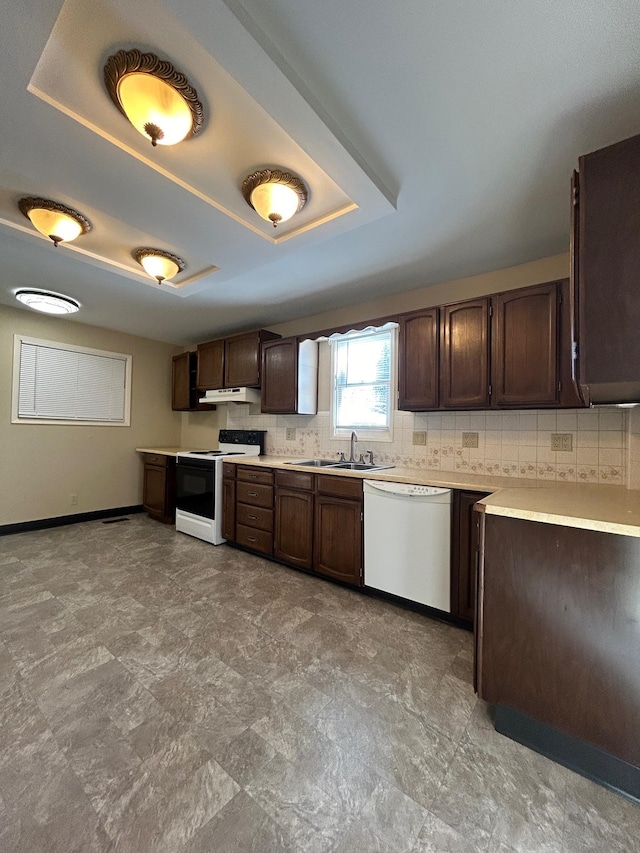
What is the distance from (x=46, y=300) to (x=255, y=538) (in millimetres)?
3012

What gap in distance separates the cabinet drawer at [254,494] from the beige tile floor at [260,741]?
0.98 metres

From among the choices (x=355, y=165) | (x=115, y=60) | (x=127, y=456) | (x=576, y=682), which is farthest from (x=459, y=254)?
(x=127, y=456)

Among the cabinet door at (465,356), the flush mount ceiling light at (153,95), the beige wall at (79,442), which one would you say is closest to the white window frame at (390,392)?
the cabinet door at (465,356)

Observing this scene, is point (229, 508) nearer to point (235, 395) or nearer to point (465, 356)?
point (235, 395)

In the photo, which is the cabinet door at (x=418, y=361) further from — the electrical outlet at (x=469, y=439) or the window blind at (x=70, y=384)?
the window blind at (x=70, y=384)

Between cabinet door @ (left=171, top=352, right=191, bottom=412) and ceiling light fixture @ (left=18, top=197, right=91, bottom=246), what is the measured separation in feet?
8.98

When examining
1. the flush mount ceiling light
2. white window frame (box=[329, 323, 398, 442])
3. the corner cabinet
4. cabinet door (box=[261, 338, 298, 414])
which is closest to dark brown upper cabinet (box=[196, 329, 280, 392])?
cabinet door (box=[261, 338, 298, 414])

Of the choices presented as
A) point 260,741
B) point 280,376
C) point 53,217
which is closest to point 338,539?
point 260,741

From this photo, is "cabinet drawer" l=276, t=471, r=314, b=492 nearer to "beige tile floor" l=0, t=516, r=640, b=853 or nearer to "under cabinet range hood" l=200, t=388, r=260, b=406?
"beige tile floor" l=0, t=516, r=640, b=853

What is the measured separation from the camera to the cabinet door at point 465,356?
2.37 m

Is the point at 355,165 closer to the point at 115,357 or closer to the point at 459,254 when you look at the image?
the point at 459,254

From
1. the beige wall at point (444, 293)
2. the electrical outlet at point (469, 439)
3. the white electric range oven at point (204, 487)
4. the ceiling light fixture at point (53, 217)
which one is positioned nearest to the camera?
the ceiling light fixture at point (53, 217)

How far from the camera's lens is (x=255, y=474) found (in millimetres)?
3354

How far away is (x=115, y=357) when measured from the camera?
4.72 metres
